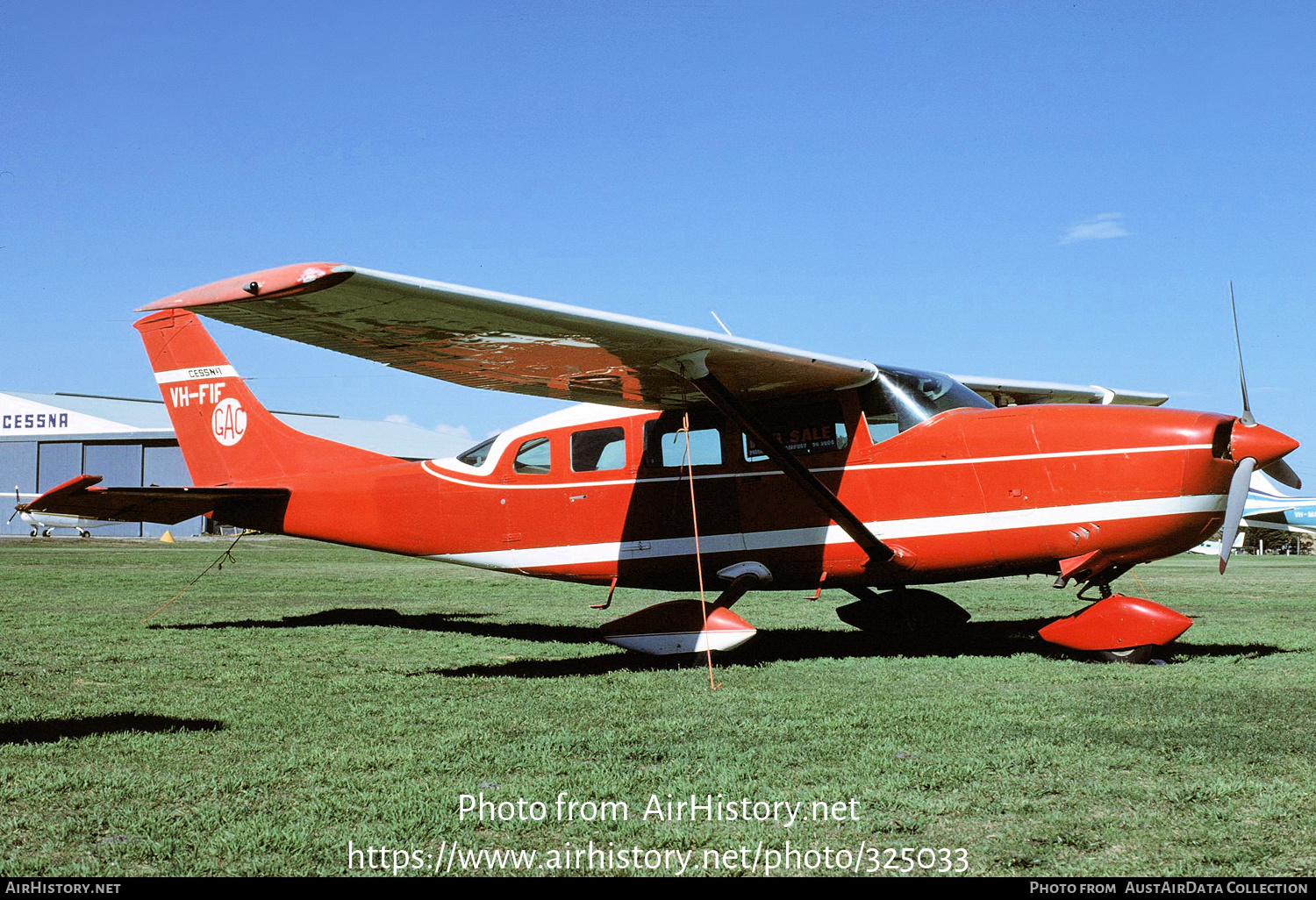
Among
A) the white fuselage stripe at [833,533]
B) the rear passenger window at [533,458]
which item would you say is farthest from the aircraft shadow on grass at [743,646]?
the rear passenger window at [533,458]

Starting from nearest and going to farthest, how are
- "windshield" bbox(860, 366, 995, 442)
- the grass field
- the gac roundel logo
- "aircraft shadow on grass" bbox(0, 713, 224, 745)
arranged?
the grass field → "aircraft shadow on grass" bbox(0, 713, 224, 745) → "windshield" bbox(860, 366, 995, 442) → the gac roundel logo

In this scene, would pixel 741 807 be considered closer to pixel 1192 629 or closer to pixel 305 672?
pixel 305 672

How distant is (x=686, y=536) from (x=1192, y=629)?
217 inches

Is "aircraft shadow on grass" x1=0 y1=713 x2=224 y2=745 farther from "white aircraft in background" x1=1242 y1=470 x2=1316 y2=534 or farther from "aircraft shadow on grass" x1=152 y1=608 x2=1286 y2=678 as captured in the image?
"white aircraft in background" x1=1242 y1=470 x2=1316 y2=534

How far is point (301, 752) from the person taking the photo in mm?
4758

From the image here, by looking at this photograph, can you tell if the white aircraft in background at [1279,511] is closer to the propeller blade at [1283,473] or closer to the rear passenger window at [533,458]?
the propeller blade at [1283,473]

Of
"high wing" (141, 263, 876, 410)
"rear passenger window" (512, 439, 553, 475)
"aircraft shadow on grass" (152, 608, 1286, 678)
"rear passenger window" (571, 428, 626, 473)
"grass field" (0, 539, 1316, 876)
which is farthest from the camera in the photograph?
"rear passenger window" (512, 439, 553, 475)

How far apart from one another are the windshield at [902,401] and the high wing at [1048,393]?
2.91 m

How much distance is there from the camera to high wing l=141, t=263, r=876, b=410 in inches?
229

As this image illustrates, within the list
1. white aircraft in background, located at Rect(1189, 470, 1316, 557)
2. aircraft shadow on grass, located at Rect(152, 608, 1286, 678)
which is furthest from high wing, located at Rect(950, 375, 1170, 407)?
white aircraft in background, located at Rect(1189, 470, 1316, 557)

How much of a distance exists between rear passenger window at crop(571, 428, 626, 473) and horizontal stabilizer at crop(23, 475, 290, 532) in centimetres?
370

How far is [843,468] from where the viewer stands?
8617 mm

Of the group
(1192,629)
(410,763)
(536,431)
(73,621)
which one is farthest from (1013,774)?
(73,621)

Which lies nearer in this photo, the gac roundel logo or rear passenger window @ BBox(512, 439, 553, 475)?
rear passenger window @ BBox(512, 439, 553, 475)
